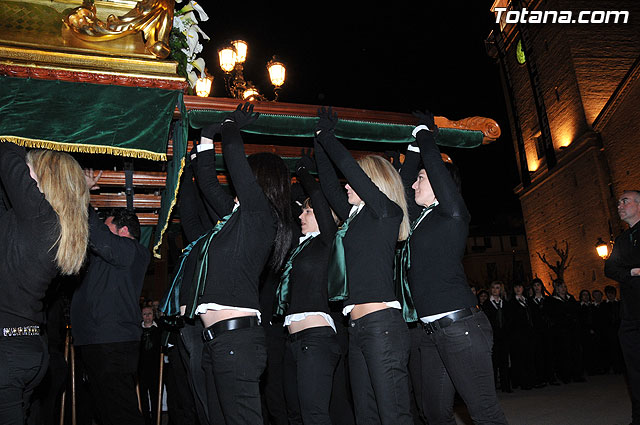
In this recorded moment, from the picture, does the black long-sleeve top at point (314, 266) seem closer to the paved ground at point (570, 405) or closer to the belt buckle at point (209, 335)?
the belt buckle at point (209, 335)

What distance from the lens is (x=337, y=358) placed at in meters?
4.02

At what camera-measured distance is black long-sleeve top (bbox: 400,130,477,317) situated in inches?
140

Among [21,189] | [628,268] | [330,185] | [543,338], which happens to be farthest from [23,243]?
[543,338]

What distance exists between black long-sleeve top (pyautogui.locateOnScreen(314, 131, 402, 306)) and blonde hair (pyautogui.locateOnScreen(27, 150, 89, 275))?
1803 millimetres

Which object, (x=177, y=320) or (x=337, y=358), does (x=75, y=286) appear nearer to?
(x=177, y=320)

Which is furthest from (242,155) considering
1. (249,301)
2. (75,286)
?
(75,286)

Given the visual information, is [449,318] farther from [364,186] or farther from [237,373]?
[237,373]

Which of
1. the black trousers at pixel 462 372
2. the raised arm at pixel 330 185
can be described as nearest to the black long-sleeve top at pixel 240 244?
the raised arm at pixel 330 185

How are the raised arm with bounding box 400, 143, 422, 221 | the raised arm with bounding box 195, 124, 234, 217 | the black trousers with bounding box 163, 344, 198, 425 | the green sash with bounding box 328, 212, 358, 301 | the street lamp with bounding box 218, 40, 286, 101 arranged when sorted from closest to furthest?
1. the green sash with bounding box 328, 212, 358, 301
2. the raised arm with bounding box 195, 124, 234, 217
3. the raised arm with bounding box 400, 143, 422, 221
4. the black trousers with bounding box 163, 344, 198, 425
5. the street lamp with bounding box 218, 40, 286, 101

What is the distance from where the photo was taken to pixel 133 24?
4.24 m

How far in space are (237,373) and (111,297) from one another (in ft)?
→ 7.02

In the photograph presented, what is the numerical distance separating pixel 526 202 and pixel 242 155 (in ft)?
99.4

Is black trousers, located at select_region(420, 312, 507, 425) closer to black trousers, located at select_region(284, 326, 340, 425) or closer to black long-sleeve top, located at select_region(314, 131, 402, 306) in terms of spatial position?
black long-sleeve top, located at select_region(314, 131, 402, 306)

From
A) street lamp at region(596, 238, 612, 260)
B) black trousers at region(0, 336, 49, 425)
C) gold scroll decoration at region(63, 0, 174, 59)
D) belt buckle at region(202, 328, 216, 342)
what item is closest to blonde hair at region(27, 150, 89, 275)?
black trousers at region(0, 336, 49, 425)
